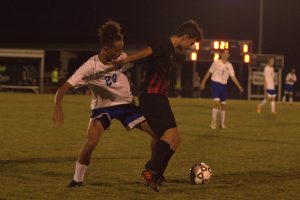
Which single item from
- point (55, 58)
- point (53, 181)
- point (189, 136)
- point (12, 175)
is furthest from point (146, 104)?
point (55, 58)

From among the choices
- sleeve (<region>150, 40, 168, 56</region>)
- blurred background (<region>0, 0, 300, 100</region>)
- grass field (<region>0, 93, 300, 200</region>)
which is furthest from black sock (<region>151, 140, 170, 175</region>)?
blurred background (<region>0, 0, 300, 100</region>)

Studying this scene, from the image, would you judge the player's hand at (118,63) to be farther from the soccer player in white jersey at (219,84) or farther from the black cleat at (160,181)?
the soccer player in white jersey at (219,84)

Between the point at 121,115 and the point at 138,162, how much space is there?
2.41m

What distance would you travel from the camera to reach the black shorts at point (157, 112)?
284 inches

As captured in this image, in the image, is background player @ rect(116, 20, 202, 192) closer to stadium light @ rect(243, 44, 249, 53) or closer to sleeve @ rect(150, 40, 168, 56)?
sleeve @ rect(150, 40, 168, 56)

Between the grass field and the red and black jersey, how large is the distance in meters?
1.23

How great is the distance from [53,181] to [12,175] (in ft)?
2.49

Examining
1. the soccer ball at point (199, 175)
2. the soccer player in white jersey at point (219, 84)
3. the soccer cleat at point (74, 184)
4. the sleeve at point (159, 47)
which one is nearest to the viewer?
the sleeve at point (159, 47)

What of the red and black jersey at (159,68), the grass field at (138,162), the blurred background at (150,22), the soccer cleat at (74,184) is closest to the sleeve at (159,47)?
the red and black jersey at (159,68)

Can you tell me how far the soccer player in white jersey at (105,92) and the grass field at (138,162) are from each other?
534 millimetres

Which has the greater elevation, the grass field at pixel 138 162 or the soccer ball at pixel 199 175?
the soccer ball at pixel 199 175

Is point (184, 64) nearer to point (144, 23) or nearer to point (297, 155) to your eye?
point (144, 23)

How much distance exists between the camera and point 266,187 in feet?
25.9

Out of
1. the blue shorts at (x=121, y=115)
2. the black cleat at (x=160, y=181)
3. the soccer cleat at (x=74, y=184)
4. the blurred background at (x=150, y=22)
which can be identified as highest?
the blurred background at (x=150, y=22)
